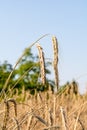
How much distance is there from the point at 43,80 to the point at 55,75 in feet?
0.33

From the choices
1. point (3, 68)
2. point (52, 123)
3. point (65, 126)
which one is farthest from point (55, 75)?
point (3, 68)

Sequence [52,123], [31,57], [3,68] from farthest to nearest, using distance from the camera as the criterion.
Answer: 1. [31,57]
2. [3,68]
3. [52,123]

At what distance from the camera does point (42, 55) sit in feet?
5.73

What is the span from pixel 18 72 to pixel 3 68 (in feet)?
7.18

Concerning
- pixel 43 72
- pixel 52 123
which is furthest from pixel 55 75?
pixel 52 123

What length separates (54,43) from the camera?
1792 millimetres

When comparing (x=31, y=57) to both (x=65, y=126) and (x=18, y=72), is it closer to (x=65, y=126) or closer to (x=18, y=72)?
(x=18, y=72)

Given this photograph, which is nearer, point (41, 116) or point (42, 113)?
point (42, 113)

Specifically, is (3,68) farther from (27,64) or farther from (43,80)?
(43,80)

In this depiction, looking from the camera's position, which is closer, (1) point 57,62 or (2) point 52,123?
(1) point 57,62

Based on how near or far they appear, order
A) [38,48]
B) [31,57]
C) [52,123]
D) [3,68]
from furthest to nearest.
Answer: [31,57]
[3,68]
[52,123]
[38,48]

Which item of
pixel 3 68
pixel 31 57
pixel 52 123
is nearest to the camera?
pixel 52 123

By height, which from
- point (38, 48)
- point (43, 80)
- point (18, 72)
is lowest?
point (18, 72)

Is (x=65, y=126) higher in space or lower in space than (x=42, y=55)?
lower
